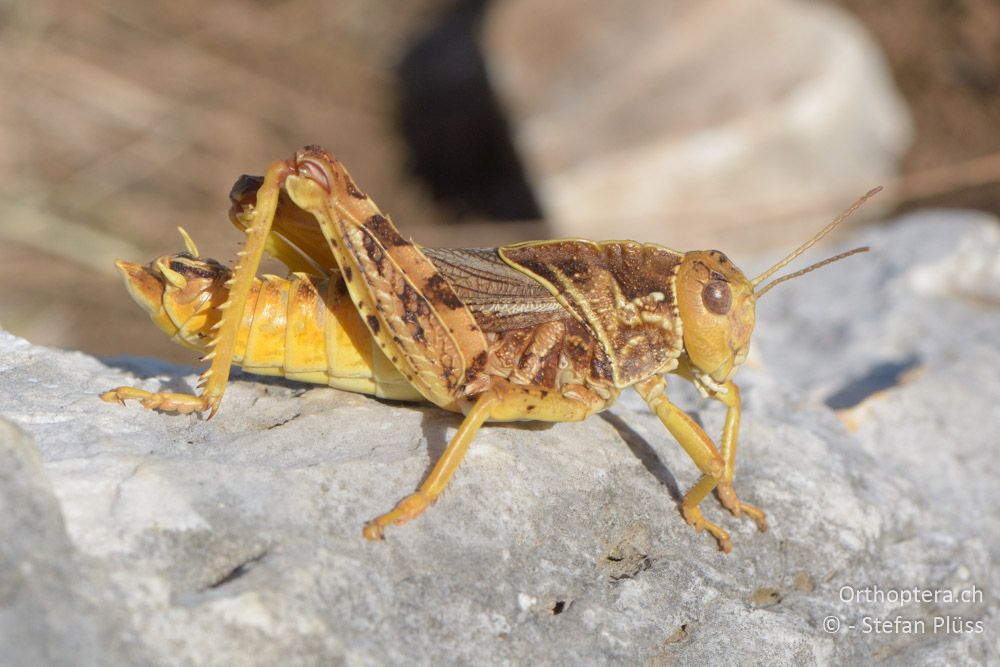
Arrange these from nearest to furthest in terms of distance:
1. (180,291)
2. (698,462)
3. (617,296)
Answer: (180,291)
(698,462)
(617,296)

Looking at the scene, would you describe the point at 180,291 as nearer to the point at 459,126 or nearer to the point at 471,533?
the point at 471,533

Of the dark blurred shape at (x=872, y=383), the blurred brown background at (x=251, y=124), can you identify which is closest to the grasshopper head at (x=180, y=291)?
the dark blurred shape at (x=872, y=383)

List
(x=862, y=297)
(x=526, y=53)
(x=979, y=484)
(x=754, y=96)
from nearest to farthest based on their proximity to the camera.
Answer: (x=979, y=484), (x=862, y=297), (x=754, y=96), (x=526, y=53)

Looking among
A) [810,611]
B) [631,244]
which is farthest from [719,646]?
[631,244]

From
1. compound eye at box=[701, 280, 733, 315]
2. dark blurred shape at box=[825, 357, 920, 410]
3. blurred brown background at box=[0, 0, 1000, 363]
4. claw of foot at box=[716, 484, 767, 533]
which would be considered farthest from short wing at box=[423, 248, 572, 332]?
blurred brown background at box=[0, 0, 1000, 363]

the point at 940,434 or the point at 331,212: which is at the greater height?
the point at 331,212

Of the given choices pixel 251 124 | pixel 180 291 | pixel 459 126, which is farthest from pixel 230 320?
pixel 459 126

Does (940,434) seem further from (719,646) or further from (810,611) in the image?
(719,646)
